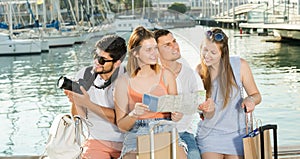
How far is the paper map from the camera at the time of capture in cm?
247

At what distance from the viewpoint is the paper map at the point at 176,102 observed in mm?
2473

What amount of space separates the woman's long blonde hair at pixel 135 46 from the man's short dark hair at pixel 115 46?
8 cm

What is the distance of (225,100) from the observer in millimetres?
Result: 2799

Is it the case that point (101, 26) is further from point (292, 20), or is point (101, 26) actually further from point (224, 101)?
point (292, 20)

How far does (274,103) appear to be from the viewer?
39.8 feet

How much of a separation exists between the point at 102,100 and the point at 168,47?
0.37 metres

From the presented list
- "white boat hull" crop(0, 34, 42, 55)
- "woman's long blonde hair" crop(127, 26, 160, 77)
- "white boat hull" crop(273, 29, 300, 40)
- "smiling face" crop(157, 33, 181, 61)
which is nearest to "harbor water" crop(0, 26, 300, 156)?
"smiling face" crop(157, 33, 181, 61)

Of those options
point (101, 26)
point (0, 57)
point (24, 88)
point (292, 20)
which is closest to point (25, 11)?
point (0, 57)

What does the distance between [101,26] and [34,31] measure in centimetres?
2837

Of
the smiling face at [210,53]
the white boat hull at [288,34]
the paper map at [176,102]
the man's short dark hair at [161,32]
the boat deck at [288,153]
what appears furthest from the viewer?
the white boat hull at [288,34]

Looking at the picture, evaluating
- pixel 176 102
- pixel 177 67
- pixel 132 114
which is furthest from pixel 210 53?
pixel 132 114

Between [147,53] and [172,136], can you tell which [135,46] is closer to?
[147,53]

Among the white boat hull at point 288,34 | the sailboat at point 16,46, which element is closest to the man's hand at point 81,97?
the sailboat at point 16,46

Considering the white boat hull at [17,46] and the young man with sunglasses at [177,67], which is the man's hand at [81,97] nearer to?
the young man with sunglasses at [177,67]
